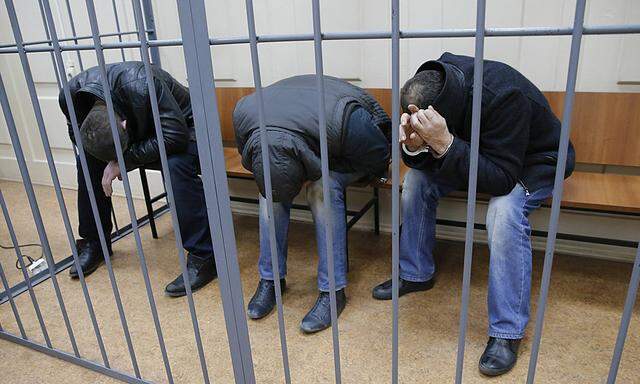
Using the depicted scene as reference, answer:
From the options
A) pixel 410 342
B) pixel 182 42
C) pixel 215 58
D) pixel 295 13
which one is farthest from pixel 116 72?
pixel 410 342

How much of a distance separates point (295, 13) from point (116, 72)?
2.71 ft

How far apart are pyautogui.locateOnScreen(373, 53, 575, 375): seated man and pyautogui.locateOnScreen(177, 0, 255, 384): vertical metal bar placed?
0.58m

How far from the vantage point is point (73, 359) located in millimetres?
1610

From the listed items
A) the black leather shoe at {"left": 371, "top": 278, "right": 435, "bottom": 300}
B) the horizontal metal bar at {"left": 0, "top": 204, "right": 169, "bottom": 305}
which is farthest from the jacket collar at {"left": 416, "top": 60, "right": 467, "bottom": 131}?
the horizontal metal bar at {"left": 0, "top": 204, "right": 169, "bottom": 305}

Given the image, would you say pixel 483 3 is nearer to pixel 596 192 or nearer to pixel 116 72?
pixel 596 192

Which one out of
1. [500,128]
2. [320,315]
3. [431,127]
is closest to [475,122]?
[431,127]

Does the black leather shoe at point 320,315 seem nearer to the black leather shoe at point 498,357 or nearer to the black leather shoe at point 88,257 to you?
the black leather shoe at point 498,357

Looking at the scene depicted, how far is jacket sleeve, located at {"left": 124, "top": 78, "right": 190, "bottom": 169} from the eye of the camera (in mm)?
1818

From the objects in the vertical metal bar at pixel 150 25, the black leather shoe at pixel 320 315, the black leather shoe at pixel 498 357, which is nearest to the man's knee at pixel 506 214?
the black leather shoe at pixel 498 357

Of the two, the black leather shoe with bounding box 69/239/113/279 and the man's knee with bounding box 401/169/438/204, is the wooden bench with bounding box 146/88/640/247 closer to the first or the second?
the man's knee with bounding box 401/169/438/204

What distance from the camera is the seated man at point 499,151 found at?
4.51ft

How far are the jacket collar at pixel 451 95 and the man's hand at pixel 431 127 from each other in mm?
59

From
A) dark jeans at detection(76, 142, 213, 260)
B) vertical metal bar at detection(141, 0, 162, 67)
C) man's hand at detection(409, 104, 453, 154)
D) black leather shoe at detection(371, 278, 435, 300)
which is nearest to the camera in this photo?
man's hand at detection(409, 104, 453, 154)

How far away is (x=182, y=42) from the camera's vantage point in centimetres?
94
